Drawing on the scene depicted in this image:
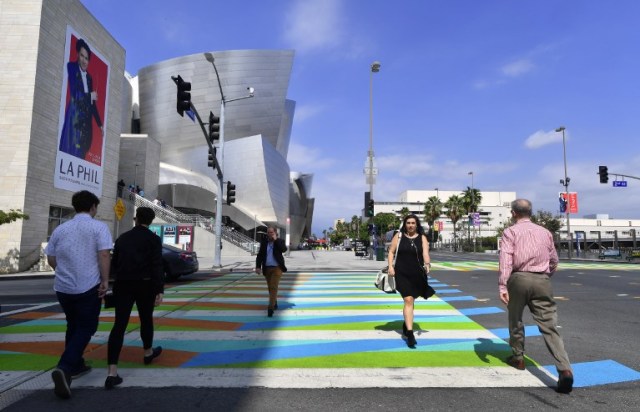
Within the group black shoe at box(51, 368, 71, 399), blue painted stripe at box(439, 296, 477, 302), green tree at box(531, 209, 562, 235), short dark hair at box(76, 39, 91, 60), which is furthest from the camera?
green tree at box(531, 209, 562, 235)

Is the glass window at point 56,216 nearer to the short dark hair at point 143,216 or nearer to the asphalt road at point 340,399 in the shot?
the short dark hair at point 143,216

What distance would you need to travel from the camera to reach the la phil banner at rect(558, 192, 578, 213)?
3684 cm

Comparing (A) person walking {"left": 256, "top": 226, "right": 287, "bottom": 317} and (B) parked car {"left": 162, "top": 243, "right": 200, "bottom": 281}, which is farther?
(B) parked car {"left": 162, "top": 243, "right": 200, "bottom": 281}

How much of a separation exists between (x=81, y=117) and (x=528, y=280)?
2573 cm

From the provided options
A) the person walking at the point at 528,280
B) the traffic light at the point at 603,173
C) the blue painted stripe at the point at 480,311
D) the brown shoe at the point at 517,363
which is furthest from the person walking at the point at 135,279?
the traffic light at the point at 603,173

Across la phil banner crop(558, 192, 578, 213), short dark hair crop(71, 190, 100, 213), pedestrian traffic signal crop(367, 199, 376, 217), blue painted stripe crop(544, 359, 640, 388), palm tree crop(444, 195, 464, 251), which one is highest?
palm tree crop(444, 195, 464, 251)

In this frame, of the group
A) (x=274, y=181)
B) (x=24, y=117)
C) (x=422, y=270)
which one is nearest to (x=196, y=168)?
(x=274, y=181)

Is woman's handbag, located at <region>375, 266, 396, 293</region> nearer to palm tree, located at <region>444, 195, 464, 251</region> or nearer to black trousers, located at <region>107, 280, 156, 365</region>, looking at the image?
black trousers, located at <region>107, 280, 156, 365</region>

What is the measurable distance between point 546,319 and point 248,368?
3.05 m

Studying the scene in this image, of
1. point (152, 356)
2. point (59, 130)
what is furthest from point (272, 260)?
point (59, 130)

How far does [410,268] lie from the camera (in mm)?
5152

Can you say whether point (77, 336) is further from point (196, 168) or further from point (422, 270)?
point (196, 168)

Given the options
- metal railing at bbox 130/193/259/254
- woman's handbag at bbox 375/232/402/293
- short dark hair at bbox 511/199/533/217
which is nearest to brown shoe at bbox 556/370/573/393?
short dark hair at bbox 511/199/533/217

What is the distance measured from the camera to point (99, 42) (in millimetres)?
25781
